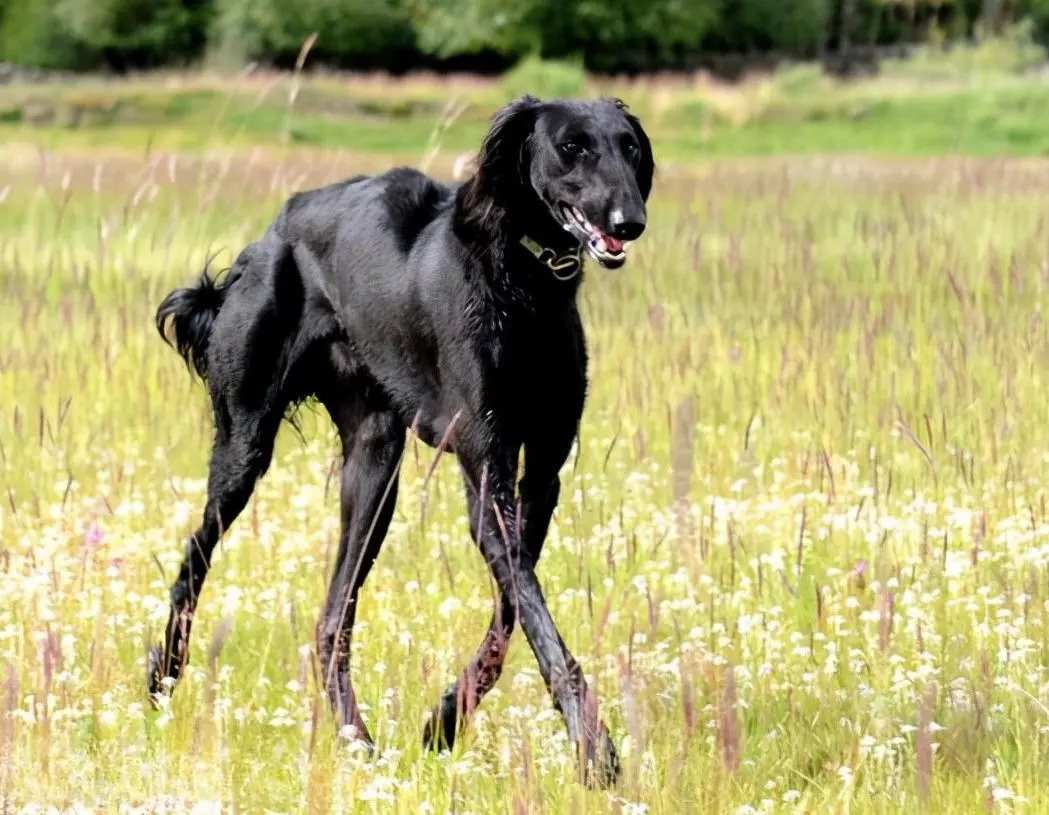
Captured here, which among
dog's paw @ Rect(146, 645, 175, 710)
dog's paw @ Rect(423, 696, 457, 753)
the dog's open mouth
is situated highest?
the dog's open mouth

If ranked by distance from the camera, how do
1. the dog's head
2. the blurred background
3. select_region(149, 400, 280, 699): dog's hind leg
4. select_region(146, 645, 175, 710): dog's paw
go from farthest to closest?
1. the blurred background
2. select_region(149, 400, 280, 699): dog's hind leg
3. select_region(146, 645, 175, 710): dog's paw
4. the dog's head

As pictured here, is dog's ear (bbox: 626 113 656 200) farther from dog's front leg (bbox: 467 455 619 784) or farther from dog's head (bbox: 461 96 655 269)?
dog's front leg (bbox: 467 455 619 784)

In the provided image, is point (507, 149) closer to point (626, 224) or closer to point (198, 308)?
point (626, 224)

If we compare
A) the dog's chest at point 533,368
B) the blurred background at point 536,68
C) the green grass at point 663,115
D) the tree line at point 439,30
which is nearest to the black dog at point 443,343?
the dog's chest at point 533,368

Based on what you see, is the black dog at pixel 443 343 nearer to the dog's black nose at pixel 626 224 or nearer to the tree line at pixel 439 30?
the dog's black nose at pixel 626 224

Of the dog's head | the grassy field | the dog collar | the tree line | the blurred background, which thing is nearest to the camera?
the grassy field

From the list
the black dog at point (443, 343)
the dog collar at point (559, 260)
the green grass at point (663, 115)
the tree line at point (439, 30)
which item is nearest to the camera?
the black dog at point (443, 343)

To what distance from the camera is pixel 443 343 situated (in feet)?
12.5

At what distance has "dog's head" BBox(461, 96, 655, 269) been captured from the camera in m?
3.41

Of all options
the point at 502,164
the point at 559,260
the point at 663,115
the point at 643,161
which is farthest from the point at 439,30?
the point at 559,260

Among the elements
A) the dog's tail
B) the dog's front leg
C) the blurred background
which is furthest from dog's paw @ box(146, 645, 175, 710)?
the blurred background

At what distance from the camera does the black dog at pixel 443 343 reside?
11.5 feet

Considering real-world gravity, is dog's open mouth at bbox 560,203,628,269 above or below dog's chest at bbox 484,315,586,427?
above

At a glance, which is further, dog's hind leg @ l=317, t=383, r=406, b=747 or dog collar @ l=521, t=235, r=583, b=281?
dog's hind leg @ l=317, t=383, r=406, b=747
